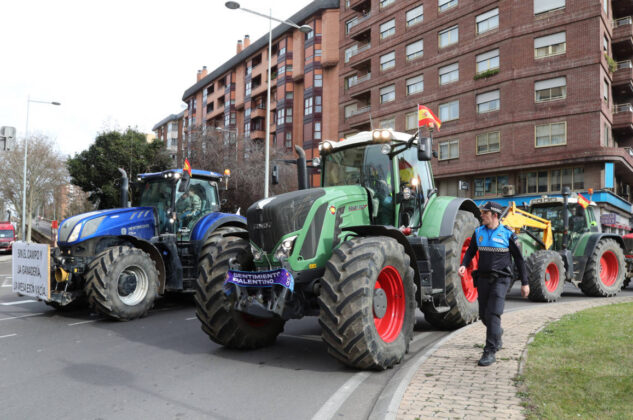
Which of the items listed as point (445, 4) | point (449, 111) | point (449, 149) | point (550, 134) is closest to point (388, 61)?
point (445, 4)

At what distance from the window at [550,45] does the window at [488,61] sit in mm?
2309

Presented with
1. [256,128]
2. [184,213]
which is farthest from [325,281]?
[256,128]

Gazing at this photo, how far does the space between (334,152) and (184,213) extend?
14.9 ft

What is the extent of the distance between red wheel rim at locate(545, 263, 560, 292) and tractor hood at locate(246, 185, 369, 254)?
785 centimetres

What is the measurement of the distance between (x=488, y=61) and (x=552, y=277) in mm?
21554

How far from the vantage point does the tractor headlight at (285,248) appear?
5715 millimetres

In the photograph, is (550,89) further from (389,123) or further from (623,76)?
(389,123)

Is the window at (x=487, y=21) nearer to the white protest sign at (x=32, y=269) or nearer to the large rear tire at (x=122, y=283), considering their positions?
the large rear tire at (x=122, y=283)

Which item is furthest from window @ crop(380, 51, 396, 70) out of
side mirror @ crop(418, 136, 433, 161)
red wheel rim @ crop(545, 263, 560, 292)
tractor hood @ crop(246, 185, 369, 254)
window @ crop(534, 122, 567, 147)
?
tractor hood @ crop(246, 185, 369, 254)

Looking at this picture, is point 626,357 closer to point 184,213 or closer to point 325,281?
point 325,281

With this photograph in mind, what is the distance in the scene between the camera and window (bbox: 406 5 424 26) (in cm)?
3422

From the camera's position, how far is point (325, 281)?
5316 millimetres

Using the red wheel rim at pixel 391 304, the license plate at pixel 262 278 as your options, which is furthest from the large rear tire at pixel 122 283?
the red wheel rim at pixel 391 304

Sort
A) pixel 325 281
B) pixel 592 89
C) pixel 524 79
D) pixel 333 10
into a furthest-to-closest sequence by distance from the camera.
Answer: pixel 333 10
pixel 524 79
pixel 592 89
pixel 325 281
